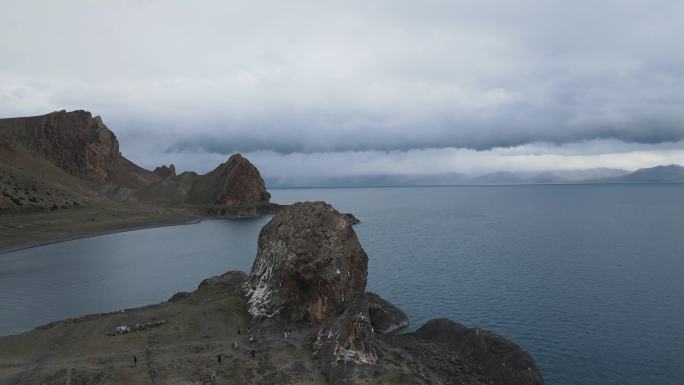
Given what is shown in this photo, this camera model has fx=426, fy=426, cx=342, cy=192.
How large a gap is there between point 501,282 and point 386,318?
1143 inches

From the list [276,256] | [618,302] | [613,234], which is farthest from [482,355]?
[613,234]

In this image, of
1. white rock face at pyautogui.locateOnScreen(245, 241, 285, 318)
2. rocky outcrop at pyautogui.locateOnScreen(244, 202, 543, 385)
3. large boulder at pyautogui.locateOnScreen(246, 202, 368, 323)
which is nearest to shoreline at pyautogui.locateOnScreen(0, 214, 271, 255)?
white rock face at pyautogui.locateOnScreen(245, 241, 285, 318)

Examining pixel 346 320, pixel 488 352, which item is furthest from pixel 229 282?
pixel 488 352

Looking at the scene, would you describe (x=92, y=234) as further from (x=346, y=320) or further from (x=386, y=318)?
(x=346, y=320)

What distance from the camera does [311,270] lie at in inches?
1836

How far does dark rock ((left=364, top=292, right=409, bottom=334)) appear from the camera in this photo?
51.2 metres

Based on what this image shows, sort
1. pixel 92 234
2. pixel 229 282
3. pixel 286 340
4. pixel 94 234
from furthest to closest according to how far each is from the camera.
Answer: pixel 94 234, pixel 92 234, pixel 229 282, pixel 286 340

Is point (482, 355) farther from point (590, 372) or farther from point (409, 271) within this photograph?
point (409, 271)

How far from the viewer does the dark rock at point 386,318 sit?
51.2 metres

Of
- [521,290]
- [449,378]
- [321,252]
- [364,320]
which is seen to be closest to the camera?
[449,378]

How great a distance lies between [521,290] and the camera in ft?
220

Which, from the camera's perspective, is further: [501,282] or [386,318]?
[501,282]

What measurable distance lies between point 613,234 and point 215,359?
414 ft

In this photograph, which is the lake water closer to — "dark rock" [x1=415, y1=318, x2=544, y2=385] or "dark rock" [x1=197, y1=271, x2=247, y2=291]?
"dark rock" [x1=415, y1=318, x2=544, y2=385]
